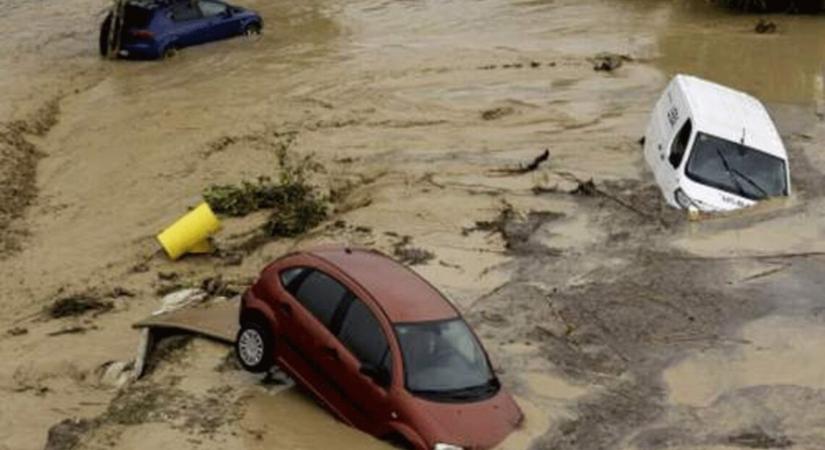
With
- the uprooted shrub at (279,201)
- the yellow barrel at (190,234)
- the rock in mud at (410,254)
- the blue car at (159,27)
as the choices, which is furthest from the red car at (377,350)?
the blue car at (159,27)

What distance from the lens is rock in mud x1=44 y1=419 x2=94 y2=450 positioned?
1155 centimetres

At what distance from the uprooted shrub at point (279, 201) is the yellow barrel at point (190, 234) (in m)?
0.90

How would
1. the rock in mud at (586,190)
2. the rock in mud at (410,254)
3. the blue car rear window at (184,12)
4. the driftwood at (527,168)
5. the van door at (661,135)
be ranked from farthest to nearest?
the blue car rear window at (184,12) < the driftwood at (527,168) < the rock in mud at (586,190) < the van door at (661,135) < the rock in mud at (410,254)

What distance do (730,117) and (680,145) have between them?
97 cm

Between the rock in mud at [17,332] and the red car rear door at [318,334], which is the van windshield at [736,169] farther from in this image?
the rock in mud at [17,332]

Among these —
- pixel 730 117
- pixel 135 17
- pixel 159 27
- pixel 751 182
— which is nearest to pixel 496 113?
pixel 730 117

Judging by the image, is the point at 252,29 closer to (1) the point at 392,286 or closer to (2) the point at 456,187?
(2) the point at 456,187

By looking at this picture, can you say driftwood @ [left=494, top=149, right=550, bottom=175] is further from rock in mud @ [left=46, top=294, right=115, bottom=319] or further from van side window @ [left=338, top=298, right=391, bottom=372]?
van side window @ [left=338, top=298, right=391, bottom=372]

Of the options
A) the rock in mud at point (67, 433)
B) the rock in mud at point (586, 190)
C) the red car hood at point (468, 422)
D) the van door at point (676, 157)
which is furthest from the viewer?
the rock in mud at point (586, 190)

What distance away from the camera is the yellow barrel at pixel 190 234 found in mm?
16766

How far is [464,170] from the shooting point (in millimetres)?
19875

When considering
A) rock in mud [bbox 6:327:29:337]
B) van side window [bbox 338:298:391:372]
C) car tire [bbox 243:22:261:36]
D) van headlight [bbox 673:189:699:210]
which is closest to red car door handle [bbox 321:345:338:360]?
van side window [bbox 338:298:391:372]

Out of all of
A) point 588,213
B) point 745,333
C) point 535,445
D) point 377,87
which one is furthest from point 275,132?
point 535,445

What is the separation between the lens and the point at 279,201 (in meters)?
18.3
